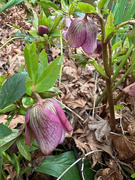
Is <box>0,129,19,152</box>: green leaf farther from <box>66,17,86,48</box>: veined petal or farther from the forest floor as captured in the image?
<box>66,17,86,48</box>: veined petal

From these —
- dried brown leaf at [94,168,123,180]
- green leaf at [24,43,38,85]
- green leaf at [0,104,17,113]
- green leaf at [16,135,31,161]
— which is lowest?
dried brown leaf at [94,168,123,180]

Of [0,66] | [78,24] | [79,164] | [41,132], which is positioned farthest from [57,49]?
[41,132]

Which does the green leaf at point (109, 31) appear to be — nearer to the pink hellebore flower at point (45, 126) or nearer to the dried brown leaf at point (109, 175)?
the pink hellebore flower at point (45, 126)

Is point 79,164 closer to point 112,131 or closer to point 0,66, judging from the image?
point 112,131

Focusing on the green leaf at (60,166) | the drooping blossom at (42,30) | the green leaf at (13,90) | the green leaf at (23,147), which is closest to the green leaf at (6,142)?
the green leaf at (23,147)

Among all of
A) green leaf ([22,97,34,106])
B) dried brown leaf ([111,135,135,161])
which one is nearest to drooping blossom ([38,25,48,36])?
green leaf ([22,97,34,106])

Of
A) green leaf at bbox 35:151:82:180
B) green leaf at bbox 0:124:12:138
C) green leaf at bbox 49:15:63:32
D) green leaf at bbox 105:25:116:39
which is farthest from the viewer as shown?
green leaf at bbox 49:15:63:32

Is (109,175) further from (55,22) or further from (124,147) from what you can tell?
(55,22)
